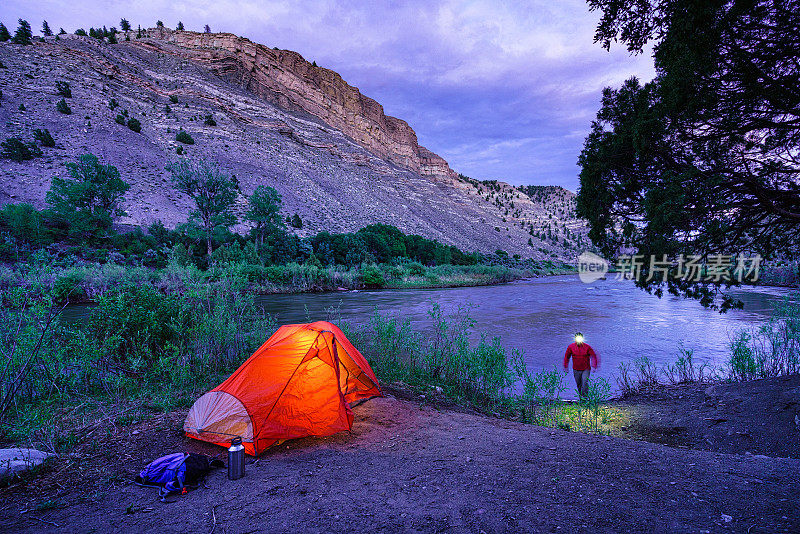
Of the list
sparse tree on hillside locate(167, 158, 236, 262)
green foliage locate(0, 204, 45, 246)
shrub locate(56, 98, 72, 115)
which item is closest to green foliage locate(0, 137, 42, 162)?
shrub locate(56, 98, 72, 115)

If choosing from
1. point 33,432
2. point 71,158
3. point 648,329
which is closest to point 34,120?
point 71,158

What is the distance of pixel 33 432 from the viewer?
383 cm

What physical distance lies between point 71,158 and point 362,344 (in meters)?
39.7

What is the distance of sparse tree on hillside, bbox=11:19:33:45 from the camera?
44894 millimetres

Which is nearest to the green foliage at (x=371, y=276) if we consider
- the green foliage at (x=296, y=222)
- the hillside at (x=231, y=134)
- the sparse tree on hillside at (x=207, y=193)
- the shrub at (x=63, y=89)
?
the green foliage at (x=296, y=222)

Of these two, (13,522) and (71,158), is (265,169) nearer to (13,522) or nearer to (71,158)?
(71,158)

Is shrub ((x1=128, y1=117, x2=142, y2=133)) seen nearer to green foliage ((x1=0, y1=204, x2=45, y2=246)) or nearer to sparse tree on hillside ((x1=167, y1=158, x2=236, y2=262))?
sparse tree on hillside ((x1=167, y1=158, x2=236, y2=262))

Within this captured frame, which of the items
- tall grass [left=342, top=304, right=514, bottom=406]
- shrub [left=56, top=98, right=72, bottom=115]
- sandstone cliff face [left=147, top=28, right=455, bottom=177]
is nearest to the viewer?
tall grass [left=342, top=304, right=514, bottom=406]

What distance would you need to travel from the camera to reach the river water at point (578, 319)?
11422 millimetres

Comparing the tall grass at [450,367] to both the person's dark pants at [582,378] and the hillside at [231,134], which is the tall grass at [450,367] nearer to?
the person's dark pants at [582,378]

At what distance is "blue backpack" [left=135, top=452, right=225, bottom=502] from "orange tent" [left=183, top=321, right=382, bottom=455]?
2.11 feet

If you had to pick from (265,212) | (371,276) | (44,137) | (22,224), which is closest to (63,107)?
(44,137)

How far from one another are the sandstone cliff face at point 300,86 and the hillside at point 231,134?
0.37m

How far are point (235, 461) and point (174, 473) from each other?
53 centimetres
